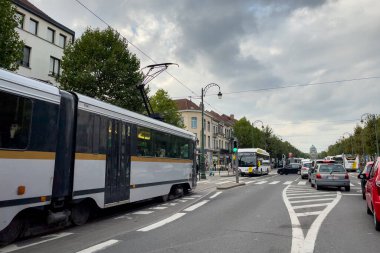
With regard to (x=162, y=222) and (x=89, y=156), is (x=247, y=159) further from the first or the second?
(x=89, y=156)

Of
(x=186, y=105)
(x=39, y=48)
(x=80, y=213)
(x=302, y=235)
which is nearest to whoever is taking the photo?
(x=302, y=235)

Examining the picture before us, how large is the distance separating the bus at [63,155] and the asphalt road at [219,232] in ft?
1.92

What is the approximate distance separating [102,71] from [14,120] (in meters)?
21.6

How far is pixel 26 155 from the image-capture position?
6738mm

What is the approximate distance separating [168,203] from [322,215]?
575 cm

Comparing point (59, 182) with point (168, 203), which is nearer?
point (59, 182)

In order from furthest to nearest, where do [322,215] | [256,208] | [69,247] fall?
[256,208]
[322,215]
[69,247]

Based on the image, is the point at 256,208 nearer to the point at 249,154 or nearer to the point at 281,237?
the point at 281,237

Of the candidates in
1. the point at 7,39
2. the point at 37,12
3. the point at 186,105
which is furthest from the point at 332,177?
the point at 186,105

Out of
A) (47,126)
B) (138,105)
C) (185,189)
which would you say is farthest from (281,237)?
(138,105)

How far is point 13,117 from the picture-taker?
658cm

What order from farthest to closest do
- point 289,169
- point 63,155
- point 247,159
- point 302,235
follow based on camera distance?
point 289,169
point 247,159
point 63,155
point 302,235

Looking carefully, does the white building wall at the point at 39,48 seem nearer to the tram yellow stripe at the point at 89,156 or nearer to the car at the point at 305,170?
the car at the point at 305,170

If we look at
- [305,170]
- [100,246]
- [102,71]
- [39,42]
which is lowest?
[100,246]
